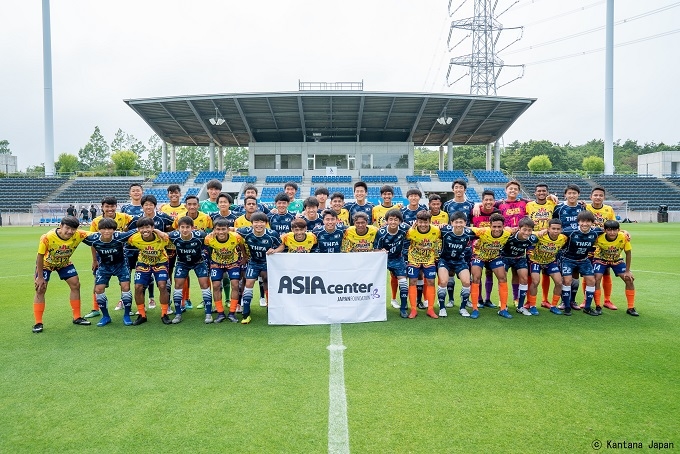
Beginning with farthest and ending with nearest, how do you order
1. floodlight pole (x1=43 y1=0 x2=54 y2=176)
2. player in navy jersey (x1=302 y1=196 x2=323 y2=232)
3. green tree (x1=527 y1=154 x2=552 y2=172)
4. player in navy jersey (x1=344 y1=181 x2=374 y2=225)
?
green tree (x1=527 y1=154 x2=552 y2=172) → floodlight pole (x1=43 y1=0 x2=54 y2=176) → player in navy jersey (x1=344 y1=181 x2=374 y2=225) → player in navy jersey (x1=302 y1=196 x2=323 y2=232)

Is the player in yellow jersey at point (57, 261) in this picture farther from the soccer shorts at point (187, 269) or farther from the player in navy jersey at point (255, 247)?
the player in navy jersey at point (255, 247)

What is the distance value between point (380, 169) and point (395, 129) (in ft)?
12.8

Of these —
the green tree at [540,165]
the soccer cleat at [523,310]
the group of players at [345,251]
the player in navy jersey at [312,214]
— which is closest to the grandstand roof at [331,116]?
the green tree at [540,165]

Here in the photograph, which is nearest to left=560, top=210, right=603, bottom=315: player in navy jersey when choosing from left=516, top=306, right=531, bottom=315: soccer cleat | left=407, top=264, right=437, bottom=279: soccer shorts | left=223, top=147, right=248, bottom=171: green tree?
left=516, top=306, right=531, bottom=315: soccer cleat

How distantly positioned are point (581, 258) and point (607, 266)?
19.5 inches

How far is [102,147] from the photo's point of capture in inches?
3460

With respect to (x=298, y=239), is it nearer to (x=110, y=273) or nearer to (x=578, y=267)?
(x=110, y=273)

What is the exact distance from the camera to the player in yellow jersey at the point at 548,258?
716 cm

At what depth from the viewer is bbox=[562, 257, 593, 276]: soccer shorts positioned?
7.22 m

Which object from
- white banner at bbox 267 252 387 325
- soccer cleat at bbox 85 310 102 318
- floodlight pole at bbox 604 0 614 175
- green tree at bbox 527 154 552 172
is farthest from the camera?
green tree at bbox 527 154 552 172

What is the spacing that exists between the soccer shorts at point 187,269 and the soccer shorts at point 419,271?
10.8 feet

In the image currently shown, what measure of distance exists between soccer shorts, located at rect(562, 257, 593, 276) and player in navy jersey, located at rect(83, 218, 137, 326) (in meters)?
7.00

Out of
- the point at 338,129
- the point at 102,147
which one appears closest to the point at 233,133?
the point at 338,129

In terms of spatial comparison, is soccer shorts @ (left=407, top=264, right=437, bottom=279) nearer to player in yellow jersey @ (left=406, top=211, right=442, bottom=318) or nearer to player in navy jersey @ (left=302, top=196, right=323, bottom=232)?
player in yellow jersey @ (left=406, top=211, right=442, bottom=318)
